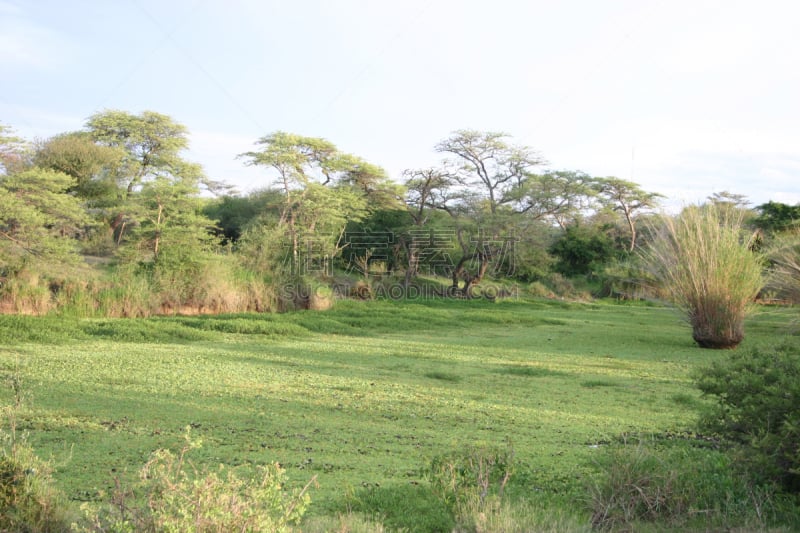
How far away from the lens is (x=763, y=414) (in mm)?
4680

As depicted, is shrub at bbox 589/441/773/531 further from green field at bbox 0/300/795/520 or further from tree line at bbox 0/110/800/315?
tree line at bbox 0/110/800/315

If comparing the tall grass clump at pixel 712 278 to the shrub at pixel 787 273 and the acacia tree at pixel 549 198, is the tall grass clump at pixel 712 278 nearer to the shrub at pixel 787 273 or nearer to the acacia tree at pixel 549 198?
the shrub at pixel 787 273

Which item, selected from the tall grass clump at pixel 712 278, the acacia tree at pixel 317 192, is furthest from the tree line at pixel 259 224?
the tall grass clump at pixel 712 278

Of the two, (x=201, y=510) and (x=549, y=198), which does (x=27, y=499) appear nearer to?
(x=201, y=510)

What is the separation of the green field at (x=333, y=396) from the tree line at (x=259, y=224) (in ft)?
8.52

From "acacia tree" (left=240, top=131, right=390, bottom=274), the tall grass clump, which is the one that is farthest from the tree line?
the tall grass clump

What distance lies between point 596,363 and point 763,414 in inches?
251

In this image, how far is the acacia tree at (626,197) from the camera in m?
36.8

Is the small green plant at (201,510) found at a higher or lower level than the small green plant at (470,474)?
higher

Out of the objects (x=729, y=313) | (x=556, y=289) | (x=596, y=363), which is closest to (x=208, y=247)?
(x=596, y=363)

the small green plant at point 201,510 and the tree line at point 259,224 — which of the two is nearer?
the small green plant at point 201,510

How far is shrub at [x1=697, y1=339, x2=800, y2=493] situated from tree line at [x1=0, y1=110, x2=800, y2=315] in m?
12.7

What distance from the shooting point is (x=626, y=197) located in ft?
124

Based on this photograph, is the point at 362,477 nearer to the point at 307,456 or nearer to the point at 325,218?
the point at 307,456
